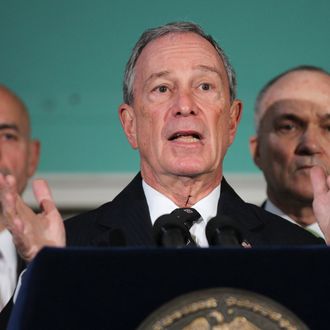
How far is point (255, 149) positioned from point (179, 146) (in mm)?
968

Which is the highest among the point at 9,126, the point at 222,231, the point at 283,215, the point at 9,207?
the point at 9,126

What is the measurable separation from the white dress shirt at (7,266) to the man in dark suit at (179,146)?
41 centimetres

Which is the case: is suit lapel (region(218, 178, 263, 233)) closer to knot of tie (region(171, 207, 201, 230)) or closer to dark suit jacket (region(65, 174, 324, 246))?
dark suit jacket (region(65, 174, 324, 246))

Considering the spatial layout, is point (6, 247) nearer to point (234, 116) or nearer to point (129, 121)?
point (129, 121)

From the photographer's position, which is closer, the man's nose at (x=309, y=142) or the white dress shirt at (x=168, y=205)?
the white dress shirt at (x=168, y=205)

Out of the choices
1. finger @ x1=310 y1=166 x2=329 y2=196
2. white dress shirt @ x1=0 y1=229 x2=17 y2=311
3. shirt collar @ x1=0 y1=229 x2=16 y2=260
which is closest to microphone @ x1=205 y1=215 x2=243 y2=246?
finger @ x1=310 y1=166 x2=329 y2=196

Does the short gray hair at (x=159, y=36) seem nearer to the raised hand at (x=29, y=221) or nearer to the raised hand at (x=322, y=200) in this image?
the raised hand at (x=322, y=200)

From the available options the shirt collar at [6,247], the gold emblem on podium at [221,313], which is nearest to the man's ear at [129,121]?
the shirt collar at [6,247]

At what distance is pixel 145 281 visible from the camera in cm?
138

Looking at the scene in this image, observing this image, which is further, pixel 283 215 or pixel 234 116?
pixel 283 215

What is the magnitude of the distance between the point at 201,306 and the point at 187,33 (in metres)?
0.89

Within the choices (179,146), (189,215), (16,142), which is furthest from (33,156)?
(189,215)

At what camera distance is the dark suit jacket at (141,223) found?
1936 millimetres

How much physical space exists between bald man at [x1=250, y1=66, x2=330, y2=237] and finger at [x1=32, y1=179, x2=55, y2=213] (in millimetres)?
1104
